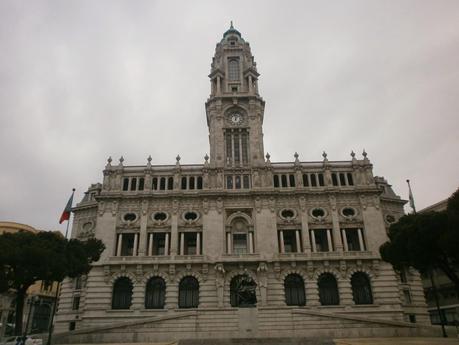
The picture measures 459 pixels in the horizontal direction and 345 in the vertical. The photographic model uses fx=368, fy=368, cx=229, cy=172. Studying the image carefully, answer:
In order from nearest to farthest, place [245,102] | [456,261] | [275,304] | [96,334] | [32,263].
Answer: [456,261] < [32,263] < [96,334] < [275,304] < [245,102]

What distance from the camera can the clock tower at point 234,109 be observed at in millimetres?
61406

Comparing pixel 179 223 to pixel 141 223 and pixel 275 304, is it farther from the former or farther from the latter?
pixel 275 304

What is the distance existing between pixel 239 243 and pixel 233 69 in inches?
1337

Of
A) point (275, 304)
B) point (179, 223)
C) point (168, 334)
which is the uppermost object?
point (179, 223)

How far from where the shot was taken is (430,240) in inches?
1292

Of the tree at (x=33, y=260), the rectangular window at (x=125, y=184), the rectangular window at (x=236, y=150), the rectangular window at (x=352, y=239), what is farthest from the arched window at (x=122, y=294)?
the rectangular window at (x=352, y=239)

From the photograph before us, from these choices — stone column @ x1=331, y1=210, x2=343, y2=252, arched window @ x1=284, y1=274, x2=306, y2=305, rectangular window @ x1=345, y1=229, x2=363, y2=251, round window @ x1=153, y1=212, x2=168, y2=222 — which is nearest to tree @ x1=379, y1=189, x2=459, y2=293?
stone column @ x1=331, y1=210, x2=343, y2=252

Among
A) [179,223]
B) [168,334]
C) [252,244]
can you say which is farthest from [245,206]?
[168,334]

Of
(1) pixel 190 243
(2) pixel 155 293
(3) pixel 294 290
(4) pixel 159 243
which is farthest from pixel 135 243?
(3) pixel 294 290

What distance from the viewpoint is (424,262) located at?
34.0 m

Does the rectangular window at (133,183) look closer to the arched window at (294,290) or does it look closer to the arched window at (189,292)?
the arched window at (189,292)

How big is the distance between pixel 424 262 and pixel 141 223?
38093 mm

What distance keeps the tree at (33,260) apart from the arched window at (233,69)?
42464mm

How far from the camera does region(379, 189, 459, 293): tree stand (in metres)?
29.9
